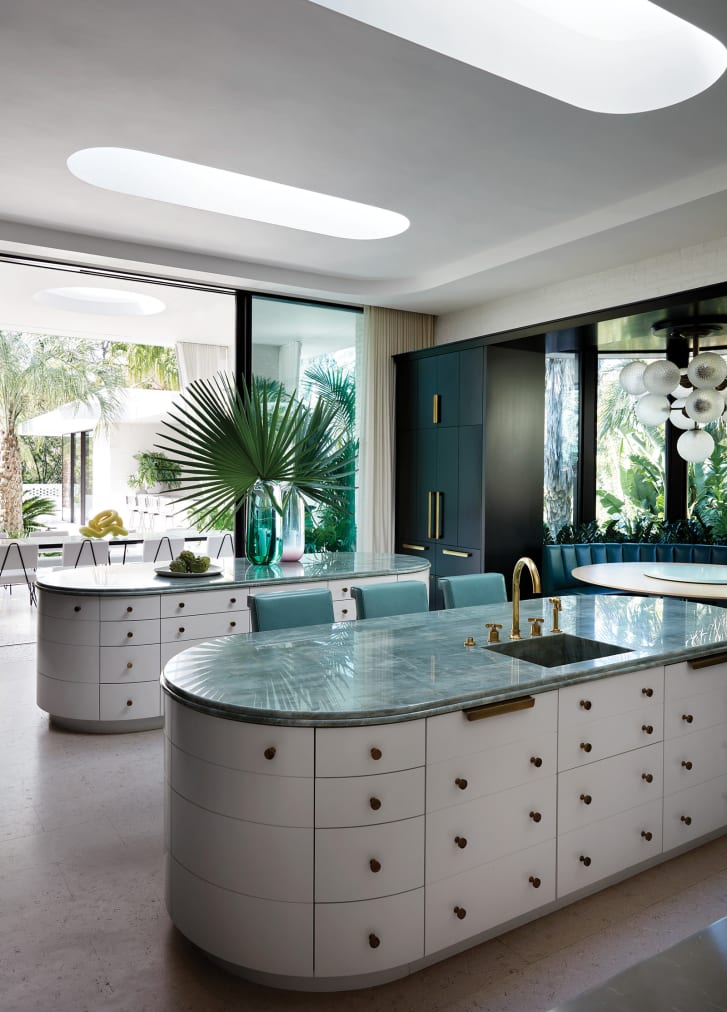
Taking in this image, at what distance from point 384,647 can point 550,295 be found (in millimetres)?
4235

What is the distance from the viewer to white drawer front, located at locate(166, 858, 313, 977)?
1916 millimetres

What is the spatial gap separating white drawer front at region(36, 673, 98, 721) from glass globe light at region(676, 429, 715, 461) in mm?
3985

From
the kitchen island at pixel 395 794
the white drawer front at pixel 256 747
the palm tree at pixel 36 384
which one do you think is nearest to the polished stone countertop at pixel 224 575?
the kitchen island at pixel 395 794

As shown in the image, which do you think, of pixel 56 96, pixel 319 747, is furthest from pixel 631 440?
pixel 319 747

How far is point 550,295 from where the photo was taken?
6.00m

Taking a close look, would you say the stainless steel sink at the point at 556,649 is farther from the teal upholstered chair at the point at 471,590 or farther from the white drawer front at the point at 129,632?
the white drawer front at the point at 129,632

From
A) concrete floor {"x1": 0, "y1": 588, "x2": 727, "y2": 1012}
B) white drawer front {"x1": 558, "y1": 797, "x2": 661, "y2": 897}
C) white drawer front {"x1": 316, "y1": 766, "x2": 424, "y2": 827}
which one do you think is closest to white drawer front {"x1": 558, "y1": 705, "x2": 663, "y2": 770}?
white drawer front {"x1": 558, "y1": 797, "x2": 661, "y2": 897}

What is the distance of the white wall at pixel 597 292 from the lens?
15.8ft

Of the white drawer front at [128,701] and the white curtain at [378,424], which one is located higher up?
the white curtain at [378,424]

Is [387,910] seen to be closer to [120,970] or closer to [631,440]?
[120,970]

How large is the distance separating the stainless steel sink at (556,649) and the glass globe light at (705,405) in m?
2.58

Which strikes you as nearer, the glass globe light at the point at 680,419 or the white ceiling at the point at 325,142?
the white ceiling at the point at 325,142

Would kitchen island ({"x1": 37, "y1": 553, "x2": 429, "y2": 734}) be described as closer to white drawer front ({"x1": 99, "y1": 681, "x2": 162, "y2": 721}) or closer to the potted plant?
white drawer front ({"x1": 99, "y1": 681, "x2": 162, "y2": 721})

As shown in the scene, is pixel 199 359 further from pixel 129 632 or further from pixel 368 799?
pixel 368 799
